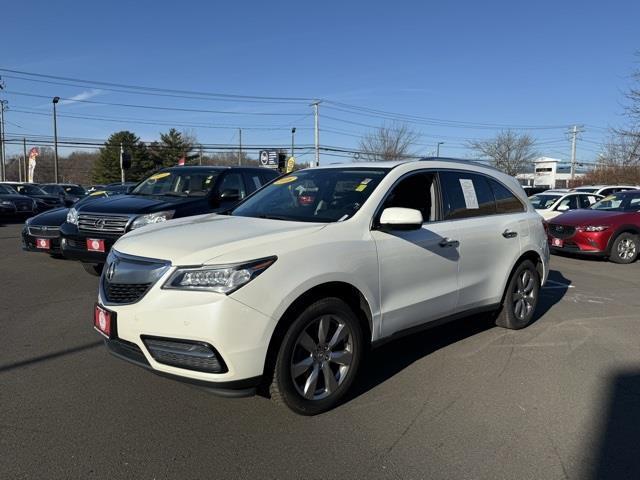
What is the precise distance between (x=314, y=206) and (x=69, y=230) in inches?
188

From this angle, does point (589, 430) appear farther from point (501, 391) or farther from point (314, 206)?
point (314, 206)

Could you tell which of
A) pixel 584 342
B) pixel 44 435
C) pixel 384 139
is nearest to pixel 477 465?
pixel 44 435

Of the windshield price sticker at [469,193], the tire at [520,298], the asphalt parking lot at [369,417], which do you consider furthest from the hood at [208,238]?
the tire at [520,298]

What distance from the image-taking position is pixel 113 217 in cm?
720

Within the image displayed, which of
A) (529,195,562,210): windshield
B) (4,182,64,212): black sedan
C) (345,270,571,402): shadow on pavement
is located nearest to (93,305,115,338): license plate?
(345,270,571,402): shadow on pavement

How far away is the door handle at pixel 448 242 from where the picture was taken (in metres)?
4.38

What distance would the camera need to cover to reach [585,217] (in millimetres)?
11414

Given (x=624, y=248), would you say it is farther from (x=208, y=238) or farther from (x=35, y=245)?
(x=35, y=245)

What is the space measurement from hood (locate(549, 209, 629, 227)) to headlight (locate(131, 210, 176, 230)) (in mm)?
8570

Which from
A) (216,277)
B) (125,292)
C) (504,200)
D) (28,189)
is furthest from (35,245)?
(28,189)

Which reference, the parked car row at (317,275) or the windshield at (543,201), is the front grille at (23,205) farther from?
the windshield at (543,201)

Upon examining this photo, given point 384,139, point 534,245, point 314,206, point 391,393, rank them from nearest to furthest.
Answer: point 391,393
point 314,206
point 534,245
point 384,139

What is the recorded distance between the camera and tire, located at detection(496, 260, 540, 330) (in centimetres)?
548

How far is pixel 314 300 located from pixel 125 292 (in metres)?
1.24
